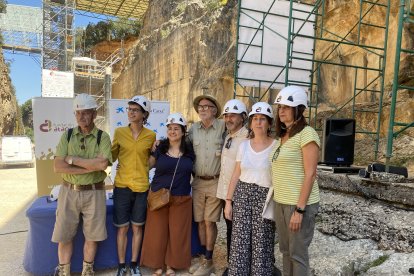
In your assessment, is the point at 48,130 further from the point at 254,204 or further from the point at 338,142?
the point at 338,142

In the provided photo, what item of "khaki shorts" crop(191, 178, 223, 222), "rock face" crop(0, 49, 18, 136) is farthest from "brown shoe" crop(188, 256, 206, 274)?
"rock face" crop(0, 49, 18, 136)

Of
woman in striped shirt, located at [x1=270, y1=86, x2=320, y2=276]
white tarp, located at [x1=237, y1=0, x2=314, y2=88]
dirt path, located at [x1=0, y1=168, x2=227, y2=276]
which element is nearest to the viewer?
woman in striped shirt, located at [x1=270, y1=86, x2=320, y2=276]

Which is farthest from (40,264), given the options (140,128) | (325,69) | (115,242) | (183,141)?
(325,69)

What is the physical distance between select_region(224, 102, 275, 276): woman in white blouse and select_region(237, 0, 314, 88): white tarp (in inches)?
198

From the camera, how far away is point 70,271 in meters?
3.57

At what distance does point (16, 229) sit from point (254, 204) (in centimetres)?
455

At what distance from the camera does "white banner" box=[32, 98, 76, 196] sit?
5059mm

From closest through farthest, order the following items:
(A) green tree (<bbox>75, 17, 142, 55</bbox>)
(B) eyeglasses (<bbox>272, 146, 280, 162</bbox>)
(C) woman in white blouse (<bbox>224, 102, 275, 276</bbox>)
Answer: (B) eyeglasses (<bbox>272, 146, 280, 162</bbox>)
(C) woman in white blouse (<bbox>224, 102, 275, 276</bbox>)
(A) green tree (<bbox>75, 17, 142, 55</bbox>)

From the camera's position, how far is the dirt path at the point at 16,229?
3.89 m

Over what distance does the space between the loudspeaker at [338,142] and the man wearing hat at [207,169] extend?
6.32 feet

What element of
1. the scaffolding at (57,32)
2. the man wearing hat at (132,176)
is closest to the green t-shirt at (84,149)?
the man wearing hat at (132,176)

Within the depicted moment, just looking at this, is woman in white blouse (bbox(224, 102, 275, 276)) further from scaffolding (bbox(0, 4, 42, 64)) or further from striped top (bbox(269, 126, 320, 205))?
scaffolding (bbox(0, 4, 42, 64))

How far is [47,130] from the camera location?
5.15m

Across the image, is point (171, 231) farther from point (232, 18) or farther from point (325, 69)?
point (232, 18)
